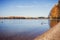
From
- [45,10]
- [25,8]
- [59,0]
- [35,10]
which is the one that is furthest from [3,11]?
[59,0]

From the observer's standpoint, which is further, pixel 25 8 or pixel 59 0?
pixel 59 0

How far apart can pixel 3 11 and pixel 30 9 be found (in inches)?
41.5

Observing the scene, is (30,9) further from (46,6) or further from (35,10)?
(46,6)

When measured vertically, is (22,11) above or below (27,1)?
below

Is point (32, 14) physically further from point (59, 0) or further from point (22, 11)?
point (59, 0)

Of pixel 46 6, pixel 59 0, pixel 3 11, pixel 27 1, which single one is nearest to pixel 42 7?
pixel 46 6

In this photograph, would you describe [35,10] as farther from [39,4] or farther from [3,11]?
[3,11]

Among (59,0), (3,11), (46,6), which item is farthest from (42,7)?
(3,11)

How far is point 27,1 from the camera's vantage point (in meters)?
5.24

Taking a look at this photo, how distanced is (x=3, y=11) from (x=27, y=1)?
1035 millimetres

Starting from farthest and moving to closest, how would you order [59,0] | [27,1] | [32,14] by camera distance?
[59,0]
[32,14]
[27,1]

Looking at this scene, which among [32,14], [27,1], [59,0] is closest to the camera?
[27,1]

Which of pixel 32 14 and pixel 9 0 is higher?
pixel 9 0

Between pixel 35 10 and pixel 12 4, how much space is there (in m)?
0.91
